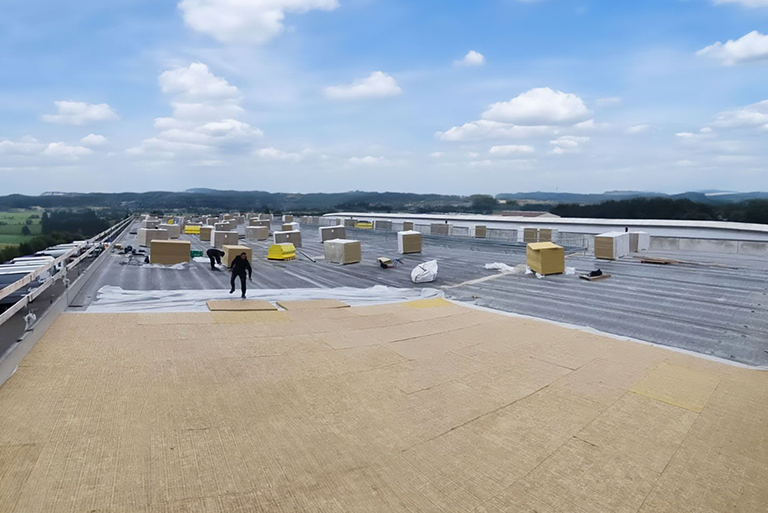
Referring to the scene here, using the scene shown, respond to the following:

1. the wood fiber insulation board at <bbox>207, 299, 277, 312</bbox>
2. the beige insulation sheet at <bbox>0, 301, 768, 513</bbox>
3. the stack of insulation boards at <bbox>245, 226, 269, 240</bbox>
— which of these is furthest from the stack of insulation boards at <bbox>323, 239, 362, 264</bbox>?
the stack of insulation boards at <bbox>245, 226, 269, 240</bbox>

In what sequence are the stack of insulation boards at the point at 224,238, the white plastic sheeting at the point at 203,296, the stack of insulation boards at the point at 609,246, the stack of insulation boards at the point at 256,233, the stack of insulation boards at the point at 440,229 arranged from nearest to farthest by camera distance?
the white plastic sheeting at the point at 203,296
the stack of insulation boards at the point at 609,246
the stack of insulation boards at the point at 224,238
the stack of insulation boards at the point at 256,233
the stack of insulation boards at the point at 440,229

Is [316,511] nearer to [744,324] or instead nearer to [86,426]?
[86,426]

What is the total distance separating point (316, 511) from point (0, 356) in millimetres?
6568

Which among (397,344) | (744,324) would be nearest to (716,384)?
(397,344)

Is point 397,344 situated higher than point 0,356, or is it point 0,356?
point 0,356

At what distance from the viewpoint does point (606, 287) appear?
18.4 m

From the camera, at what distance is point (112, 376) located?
7125 millimetres

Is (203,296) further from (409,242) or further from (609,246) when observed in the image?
(609,246)

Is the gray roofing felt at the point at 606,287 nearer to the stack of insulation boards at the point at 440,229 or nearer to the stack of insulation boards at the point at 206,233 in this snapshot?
the stack of insulation boards at the point at 206,233

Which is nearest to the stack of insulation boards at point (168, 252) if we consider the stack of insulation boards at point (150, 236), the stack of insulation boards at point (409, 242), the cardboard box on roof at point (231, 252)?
the cardboard box on roof at point (231, 252)

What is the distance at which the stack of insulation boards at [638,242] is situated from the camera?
30.4 m

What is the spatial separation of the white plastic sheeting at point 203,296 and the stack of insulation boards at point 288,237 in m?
16.3

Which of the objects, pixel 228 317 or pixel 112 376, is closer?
pixel 112 376

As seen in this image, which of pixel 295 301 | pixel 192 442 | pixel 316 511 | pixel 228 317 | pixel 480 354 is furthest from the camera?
pixel 295 301
